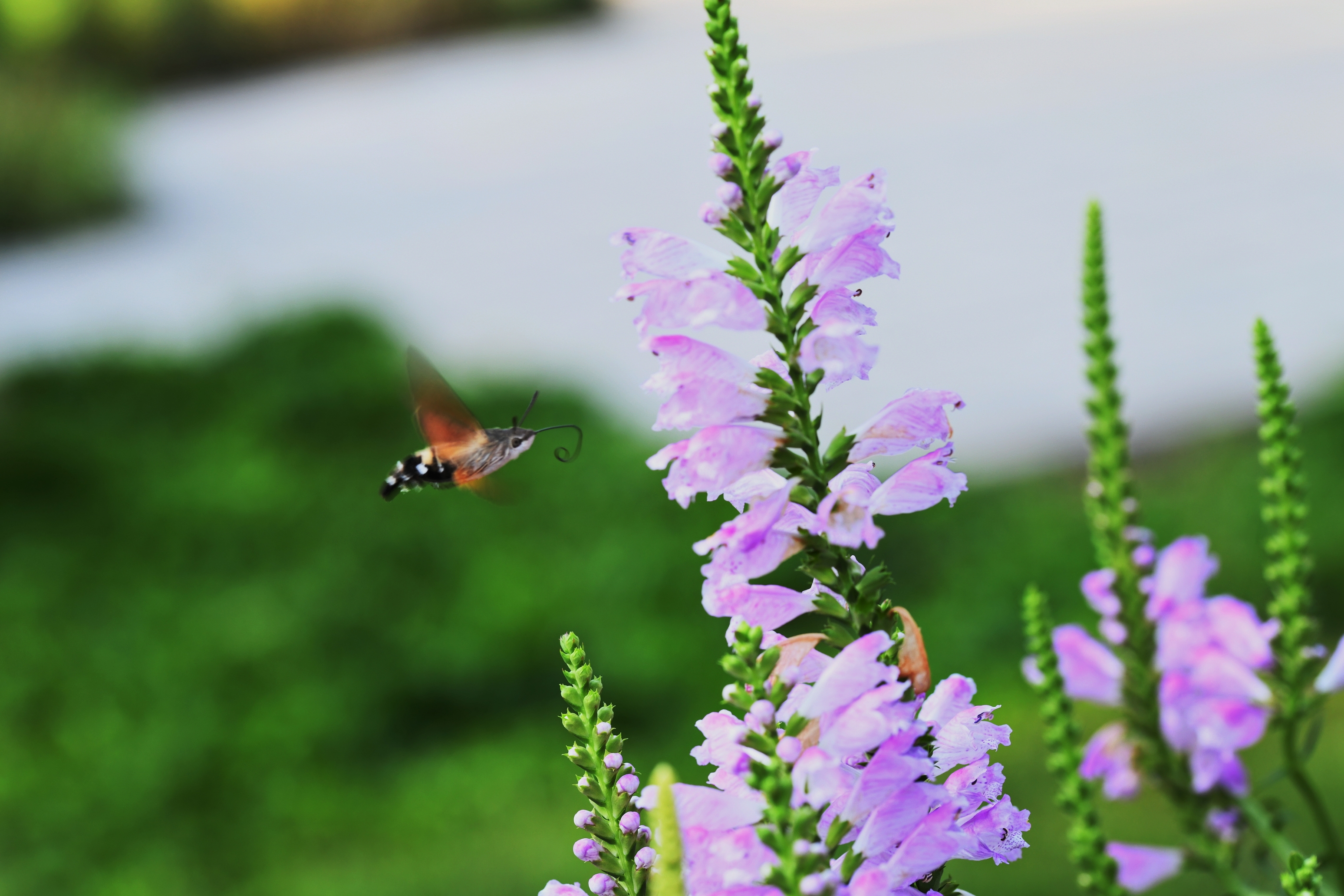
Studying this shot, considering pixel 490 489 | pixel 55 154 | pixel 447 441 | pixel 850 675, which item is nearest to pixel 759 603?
pixel 850 675

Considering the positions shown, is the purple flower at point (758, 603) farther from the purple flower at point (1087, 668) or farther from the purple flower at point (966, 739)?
the purple flower at point (1087, 668)

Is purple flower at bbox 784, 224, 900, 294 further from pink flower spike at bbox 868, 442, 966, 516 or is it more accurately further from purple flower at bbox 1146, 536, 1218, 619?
purple flower at bbox 1146, 536, 1218, 619

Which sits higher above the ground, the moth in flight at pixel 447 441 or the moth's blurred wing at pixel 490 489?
the moth in flight at pixel 447 441

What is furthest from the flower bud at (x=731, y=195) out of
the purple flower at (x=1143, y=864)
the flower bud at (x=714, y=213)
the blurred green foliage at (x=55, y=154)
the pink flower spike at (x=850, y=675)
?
the blurred green foliage at (x=55, y=154)

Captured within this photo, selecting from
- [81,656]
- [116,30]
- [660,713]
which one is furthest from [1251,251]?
[116,30]

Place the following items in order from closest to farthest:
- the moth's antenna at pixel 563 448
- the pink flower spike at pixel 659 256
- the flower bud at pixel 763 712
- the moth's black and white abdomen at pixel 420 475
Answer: the flower bud at pixel 763 712 → the pink flower spike at pixel 659 256 → the moth's antenna at pixel 563 448 → the moth's black and white abdomen at pixel 420 475

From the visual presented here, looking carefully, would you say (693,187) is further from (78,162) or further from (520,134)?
(78,162)

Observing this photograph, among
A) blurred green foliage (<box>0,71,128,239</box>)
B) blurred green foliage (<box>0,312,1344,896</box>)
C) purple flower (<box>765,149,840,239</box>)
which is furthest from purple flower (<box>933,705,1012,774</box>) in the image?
blurred green foliage (<box>0,71,128,239</box>)
